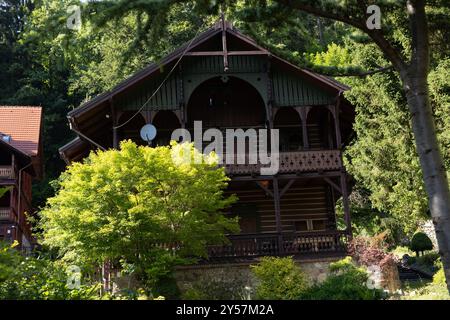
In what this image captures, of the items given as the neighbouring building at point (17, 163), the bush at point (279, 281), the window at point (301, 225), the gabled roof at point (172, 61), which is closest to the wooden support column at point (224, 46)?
the gabled roof at point (172, 61)

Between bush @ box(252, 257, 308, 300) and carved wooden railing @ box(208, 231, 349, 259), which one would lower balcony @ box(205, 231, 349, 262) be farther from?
bush @ box(252, 257, 308, 300)

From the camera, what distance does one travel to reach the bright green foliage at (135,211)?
16.8m

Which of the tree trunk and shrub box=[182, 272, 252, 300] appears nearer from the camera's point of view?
the tree trunk

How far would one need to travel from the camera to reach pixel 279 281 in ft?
59.9

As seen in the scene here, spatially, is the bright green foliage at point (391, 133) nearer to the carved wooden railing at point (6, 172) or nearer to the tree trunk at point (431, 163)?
the tree trunk at point (431, 163)

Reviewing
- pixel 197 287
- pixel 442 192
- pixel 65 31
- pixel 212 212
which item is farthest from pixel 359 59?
pixel 65 31

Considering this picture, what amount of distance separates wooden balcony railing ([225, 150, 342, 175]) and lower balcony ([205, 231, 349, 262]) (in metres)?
2.62

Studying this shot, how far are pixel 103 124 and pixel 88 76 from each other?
23.4 metres

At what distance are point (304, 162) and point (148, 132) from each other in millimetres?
6349

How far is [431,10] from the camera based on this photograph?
40.4ft

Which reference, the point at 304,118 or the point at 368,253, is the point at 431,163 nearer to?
the point at 368,253

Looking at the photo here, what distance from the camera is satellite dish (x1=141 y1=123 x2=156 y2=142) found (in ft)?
76.9

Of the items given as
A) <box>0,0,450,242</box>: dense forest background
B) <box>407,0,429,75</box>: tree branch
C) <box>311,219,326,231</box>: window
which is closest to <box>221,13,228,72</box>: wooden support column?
<box>0,0,450,242</box>: dense forest background

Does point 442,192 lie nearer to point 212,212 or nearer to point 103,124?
point 212,212
